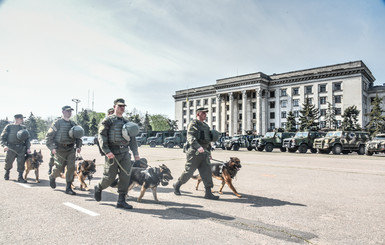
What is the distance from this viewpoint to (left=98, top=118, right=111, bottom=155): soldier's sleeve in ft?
15.6

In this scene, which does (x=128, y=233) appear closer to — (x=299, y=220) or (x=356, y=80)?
(x=299, y=220)

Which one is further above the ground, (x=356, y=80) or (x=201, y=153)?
(x=356, y=80)

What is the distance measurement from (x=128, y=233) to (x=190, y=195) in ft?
8.76

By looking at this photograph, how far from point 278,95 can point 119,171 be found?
6783 centimetres

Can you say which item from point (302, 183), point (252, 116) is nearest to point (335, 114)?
point (252, 116)

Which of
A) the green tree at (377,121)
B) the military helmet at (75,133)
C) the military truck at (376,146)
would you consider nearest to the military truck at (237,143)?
the military truck at (376,146)

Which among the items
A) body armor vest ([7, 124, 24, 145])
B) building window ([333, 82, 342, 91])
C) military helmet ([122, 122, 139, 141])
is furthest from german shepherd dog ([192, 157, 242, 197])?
building window ([333, 82, 342, 91])

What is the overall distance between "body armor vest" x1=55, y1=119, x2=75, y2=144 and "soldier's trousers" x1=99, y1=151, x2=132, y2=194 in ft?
6.49

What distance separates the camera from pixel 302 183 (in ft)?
24.5

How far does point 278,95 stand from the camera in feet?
224

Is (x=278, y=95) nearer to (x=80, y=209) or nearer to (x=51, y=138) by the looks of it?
(x=51, y=138)

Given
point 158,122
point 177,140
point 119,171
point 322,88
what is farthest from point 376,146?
point 158,122

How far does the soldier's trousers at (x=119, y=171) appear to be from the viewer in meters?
4.83

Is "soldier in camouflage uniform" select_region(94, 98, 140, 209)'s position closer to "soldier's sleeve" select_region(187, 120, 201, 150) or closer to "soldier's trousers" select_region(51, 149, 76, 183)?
"soldier's sleeve" select_region(187, 120, 201, 150)
